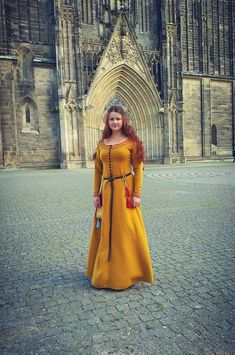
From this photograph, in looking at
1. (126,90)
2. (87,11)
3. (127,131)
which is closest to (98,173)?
(127,131)

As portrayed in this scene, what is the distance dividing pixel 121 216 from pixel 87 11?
23542mm

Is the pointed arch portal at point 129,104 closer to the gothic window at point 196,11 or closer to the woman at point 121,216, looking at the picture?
the gothic window at point 196,11

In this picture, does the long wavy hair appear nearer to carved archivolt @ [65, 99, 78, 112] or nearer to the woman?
the woman

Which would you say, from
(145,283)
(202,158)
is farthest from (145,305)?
(202,158)

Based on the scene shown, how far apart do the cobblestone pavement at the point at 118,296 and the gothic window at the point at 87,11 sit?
841 inches

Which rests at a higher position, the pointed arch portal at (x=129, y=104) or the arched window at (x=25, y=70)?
the arched window at (x=25, y=70)

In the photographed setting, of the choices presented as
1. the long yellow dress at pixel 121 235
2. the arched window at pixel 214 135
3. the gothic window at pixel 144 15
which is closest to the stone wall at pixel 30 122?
the gothic window at pixel 144 15

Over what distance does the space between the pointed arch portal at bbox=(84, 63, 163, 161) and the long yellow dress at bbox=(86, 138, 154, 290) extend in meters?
17.8

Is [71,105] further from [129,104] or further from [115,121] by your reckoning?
[115,121]

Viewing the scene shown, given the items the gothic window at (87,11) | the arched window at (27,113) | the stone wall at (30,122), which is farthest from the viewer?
the gothic window at (87,11)

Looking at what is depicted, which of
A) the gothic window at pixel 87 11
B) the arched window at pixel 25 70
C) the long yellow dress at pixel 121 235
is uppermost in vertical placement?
the gothic window at pixel 87 11

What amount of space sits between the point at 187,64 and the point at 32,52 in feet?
43.2

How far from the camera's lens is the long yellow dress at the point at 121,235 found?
256 cm

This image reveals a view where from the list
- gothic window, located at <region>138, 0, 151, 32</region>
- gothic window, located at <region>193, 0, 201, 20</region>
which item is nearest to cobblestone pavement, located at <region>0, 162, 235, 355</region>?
gothic window, located at <region>138, 0, 151, 32</region>
